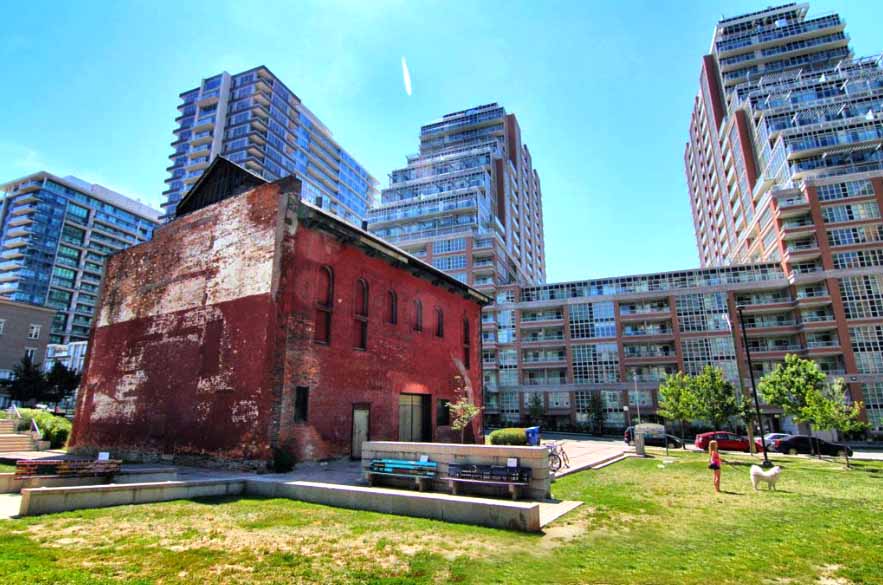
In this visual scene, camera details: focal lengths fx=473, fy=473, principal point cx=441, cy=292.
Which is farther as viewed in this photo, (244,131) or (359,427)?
(244,131)

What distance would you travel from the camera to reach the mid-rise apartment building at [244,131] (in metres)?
85.1

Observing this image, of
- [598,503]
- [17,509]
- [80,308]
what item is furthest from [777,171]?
[80,308]

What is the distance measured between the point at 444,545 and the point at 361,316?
15.2 meters

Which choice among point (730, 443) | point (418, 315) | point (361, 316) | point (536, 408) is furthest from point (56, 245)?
A: point (730, 443)

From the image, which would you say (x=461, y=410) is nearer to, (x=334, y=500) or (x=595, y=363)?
(x=334, y=500)

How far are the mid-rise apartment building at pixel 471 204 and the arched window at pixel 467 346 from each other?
122ft

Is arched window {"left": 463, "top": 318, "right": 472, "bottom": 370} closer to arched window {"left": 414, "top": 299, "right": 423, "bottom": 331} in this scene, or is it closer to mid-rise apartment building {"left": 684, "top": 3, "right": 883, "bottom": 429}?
arched window {"left": 414, "top": 299, "right": 423, "bottom": 331}

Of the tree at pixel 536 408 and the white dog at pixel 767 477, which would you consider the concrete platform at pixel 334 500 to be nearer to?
the white dog at pixel 767 477

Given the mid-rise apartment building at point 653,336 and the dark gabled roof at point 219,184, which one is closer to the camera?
the dark gabled roof at point 219,184

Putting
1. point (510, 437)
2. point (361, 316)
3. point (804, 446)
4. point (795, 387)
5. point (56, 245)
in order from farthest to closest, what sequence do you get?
point (56, 245) < point (804, 446) < point (795, 387) < point (361, 316) < point (510, 437)

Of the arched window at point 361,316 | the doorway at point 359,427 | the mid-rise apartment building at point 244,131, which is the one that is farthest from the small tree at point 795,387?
the mid-rise apartment building at point 244,131

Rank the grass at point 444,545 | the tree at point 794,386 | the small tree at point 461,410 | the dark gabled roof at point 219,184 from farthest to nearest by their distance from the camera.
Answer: the tree at point 794,386 → the small tree at point 461,410 → the dark gabled roof at point 219,184 → the grass at point 444,545

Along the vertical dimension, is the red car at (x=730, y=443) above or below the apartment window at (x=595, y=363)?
below

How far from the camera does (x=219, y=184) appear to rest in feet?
74.7
